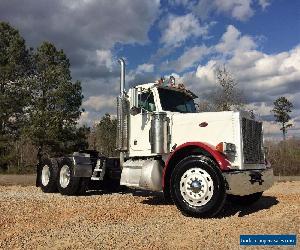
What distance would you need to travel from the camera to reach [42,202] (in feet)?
37.9

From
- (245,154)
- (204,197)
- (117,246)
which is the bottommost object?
(117,246)

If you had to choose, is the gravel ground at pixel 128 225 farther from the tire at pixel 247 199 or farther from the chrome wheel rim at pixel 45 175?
the chrome wheel rim at pixel 45 175

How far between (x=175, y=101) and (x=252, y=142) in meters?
2.47

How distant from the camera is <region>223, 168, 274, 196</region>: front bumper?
8852 mm

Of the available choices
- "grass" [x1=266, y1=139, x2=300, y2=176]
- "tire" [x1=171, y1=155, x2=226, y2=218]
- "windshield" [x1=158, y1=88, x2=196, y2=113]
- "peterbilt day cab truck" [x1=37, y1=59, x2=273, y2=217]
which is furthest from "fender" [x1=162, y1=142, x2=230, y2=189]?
"grass" [x1=266, y1=139, x2=300, y2=176]

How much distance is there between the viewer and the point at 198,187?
9.12m

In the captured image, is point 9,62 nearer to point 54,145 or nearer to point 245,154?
point 54,145

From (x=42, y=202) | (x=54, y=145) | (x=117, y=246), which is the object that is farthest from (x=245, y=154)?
(x=54, y=145)

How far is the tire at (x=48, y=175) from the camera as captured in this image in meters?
14.3

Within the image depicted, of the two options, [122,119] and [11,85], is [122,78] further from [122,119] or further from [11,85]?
[11,85]

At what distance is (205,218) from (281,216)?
1.51 meters

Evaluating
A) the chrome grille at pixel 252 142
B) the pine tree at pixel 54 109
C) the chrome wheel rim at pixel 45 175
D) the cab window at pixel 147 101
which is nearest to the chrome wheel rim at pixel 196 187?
the chrome grille at pixel 252 142

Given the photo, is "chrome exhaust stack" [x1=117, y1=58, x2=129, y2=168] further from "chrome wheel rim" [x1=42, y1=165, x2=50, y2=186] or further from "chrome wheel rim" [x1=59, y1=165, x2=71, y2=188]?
"chrome wheel rim" [x1=42, y1=165, x2=50, y2=186]

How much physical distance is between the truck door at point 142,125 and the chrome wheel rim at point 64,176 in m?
3.25
